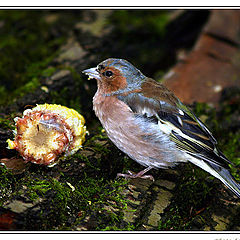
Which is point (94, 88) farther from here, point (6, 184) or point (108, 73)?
point (6, 184)

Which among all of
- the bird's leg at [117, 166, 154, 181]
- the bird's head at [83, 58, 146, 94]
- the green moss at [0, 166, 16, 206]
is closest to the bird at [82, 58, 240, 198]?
the bird's leg at [117, 166, 154, 181]

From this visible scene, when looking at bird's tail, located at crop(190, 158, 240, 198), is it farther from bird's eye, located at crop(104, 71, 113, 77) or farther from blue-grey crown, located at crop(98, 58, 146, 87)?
bird's eye, located at crop(104, 71, 113, 77)

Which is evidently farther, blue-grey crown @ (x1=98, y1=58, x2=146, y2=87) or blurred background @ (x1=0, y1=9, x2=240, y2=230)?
blue-grey crown @ (x1=98, y1=58, x2=146, y2=87)

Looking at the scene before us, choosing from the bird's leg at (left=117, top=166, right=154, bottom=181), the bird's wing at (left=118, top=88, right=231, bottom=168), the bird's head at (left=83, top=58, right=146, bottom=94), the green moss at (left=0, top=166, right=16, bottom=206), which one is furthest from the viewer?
the bird's head at (left=83, top=58, right=146, bottom=94)

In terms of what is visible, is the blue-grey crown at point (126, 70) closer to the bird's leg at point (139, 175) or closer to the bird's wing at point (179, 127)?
the bird's wing at point (179, 127)

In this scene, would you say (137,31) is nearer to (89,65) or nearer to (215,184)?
(89,65)

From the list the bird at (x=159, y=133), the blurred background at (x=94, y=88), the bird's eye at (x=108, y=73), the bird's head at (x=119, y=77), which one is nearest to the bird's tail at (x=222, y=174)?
the bird at (x=159, y=133)

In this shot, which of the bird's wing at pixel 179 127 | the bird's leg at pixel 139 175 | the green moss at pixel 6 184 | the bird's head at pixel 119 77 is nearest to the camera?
the green moss at pixel 6 184

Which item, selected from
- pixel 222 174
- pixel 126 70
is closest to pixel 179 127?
pixel 222 174
